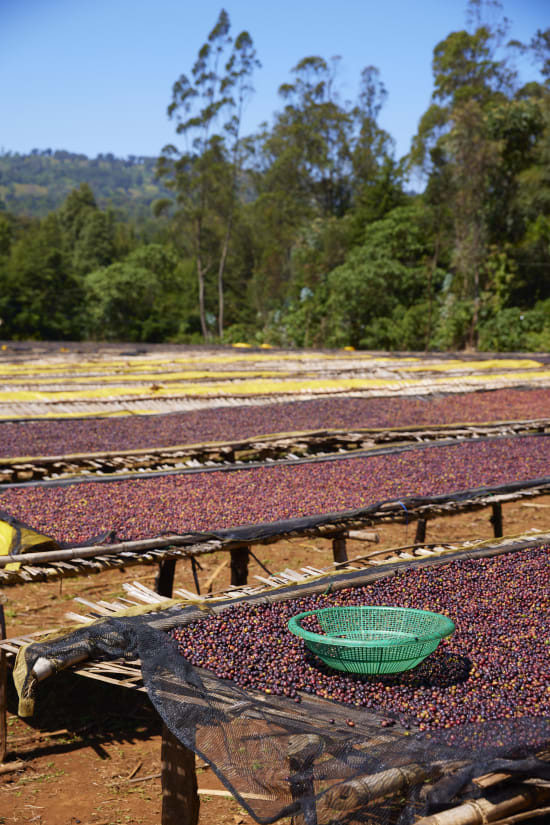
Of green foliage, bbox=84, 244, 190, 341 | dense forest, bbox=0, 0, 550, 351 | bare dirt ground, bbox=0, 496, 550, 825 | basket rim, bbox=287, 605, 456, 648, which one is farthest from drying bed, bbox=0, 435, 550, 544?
green foliage, bbox=84, 244, 190, 341

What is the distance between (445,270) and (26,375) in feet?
53.0

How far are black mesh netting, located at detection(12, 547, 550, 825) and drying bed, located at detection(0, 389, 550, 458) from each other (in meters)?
4.04

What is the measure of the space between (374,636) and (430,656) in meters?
0.20

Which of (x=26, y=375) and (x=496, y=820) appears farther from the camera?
(x=26, y=375)

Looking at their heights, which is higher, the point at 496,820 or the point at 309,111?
the point at 309,111

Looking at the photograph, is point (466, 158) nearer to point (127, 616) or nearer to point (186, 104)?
point (186, 104)

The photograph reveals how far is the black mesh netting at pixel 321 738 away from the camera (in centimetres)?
184

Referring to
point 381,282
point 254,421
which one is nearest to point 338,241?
point 381,282

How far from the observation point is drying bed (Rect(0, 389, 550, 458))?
6.58 metres

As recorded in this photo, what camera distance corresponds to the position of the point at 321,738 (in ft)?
6.35

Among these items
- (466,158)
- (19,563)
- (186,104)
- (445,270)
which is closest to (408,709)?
(19,563)

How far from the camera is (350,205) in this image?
32.8m

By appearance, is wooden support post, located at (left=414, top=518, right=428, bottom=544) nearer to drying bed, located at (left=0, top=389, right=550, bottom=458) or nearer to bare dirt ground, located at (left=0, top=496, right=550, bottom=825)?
drying bed, located at (left=0, top=389, right=550, bottom=458)

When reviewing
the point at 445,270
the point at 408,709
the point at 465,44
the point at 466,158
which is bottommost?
the point at 408,709
